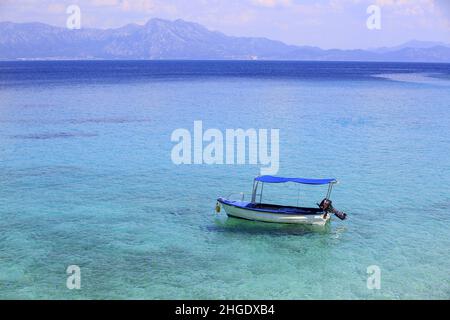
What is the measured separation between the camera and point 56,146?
147ft

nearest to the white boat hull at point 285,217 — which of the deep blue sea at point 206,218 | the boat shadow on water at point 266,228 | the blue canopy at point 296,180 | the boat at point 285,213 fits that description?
the boat at point 285,213

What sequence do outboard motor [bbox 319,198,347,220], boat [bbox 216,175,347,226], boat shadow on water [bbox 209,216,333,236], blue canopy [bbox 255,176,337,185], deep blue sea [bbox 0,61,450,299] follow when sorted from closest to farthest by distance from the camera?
deep blue sea [bbox 0,61,450,299]
boat shadow on water [bbox 209,216,333,236]
boat [bbox 216,175,347,226]
outboard motor [bbox 319,198,347,220]
blue canopy [bbox 255,176,337,185]

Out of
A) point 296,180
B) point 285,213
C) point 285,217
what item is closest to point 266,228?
point 285,217

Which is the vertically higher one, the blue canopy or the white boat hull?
the blue canopy

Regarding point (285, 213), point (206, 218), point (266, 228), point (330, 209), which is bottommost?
point (266, 228)

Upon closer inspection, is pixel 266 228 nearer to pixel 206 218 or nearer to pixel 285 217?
pixel 285 217

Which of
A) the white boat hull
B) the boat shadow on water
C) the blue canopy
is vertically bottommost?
the boat shadow on water

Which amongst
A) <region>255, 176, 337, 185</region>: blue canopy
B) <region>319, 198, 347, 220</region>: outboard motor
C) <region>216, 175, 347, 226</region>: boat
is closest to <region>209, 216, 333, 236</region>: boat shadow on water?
<region>216, 175, 347, 226</region>: boat

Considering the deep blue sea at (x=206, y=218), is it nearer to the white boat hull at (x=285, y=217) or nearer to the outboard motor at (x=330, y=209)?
the white boat hull at (x=285, y=217)

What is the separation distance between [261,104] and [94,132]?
3320cm

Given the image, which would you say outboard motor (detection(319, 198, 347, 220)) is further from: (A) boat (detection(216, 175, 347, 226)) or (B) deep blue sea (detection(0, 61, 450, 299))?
(B) deep blue sea (detection(0, 61, 450, 299))

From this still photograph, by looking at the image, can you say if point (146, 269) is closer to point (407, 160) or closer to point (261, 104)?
point (407, 160)

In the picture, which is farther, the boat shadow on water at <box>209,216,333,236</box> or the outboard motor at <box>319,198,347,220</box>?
the outboard motor at <box>319,198,347,220</box>
